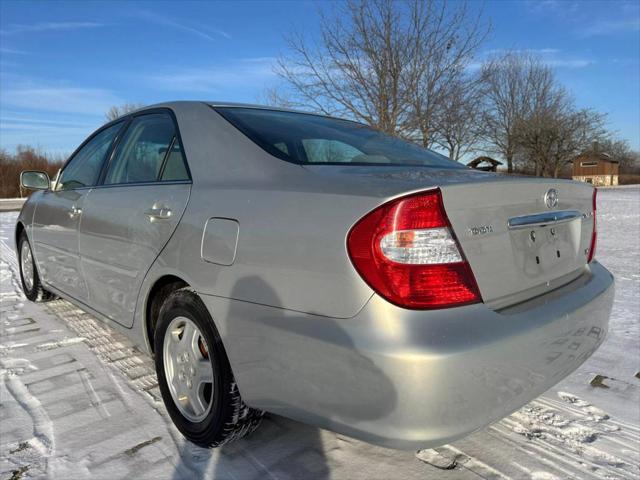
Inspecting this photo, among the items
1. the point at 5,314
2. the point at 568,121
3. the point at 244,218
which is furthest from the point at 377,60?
the point at 568,121

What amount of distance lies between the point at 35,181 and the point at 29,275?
1.04 m

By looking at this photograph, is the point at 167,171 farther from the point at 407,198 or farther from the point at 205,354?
the point at 407,198

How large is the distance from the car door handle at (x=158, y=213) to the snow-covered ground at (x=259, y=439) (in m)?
0.99

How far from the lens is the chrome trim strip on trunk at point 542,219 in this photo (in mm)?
1672

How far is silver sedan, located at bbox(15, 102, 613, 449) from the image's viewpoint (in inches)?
55.9

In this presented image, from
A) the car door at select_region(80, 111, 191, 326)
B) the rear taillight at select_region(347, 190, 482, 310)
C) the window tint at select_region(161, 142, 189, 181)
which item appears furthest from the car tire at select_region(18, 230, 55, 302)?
the rear taillight at select_region(347, 190, 482, 310)

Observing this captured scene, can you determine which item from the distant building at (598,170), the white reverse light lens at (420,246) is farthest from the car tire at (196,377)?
the distant building at (598,170)

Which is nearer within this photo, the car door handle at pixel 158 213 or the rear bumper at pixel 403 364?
the rear bumper at pixel 403 364

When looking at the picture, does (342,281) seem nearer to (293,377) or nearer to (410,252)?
(410,252)

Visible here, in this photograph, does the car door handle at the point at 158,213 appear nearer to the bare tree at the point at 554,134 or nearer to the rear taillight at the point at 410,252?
the rear taillight at the point at 410,252

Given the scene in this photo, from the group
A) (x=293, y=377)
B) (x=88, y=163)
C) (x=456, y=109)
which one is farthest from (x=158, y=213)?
(x=456, y=109)

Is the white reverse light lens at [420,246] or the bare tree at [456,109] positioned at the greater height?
the bare tree at [456,109]

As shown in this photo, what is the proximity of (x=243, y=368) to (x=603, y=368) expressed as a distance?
233 cm

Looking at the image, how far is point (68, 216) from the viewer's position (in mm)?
3209
